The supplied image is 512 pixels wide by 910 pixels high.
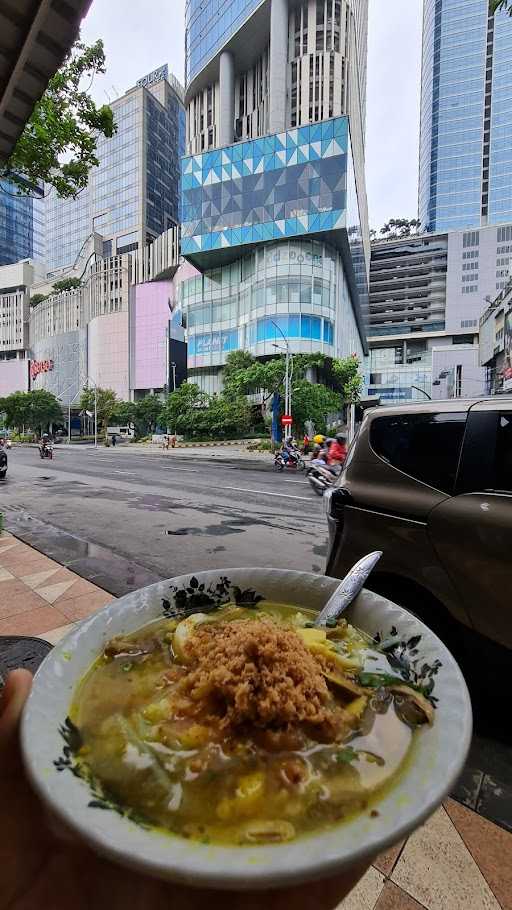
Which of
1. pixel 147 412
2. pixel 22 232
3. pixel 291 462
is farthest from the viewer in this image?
pixel 22 232

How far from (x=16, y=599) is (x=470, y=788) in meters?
3.66

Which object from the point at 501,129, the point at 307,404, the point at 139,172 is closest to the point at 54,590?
the point at 307,404

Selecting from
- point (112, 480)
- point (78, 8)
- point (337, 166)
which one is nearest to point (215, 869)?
point (78, 8)

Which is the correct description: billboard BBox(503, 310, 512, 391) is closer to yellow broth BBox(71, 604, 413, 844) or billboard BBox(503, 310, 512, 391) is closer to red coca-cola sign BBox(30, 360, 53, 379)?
yellow broth BBox(71, 604, 413, 844)

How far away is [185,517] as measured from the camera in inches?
320

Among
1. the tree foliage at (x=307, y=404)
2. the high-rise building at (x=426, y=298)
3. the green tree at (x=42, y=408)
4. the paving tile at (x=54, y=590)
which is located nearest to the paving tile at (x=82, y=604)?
the paving tile at (x=54, y=590)

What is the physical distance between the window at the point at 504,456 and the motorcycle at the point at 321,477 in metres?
8.42

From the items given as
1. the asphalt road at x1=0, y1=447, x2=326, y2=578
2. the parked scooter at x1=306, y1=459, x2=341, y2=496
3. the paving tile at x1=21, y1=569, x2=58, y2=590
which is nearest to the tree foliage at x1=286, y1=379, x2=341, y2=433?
the asphalt road at x1=0, y1=447, x2=326, y2=578

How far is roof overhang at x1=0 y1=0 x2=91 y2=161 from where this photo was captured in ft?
8.21

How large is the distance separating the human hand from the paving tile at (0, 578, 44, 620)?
3.33 meters

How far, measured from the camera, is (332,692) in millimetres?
783

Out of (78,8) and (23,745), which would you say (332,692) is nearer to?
(23,745)

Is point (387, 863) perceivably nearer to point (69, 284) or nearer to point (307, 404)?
point (307, 404)

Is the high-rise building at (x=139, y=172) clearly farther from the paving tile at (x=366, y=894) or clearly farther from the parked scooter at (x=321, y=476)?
the paving tile at (x=366, y=894)
